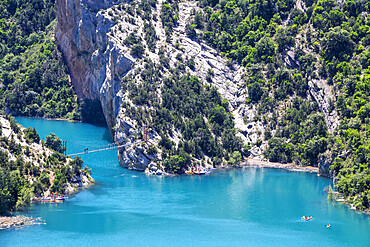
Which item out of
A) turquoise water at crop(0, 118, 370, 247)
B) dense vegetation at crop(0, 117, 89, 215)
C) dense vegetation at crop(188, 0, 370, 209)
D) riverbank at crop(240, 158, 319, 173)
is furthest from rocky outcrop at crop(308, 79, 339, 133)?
dense vegetation at crop(0, 117, 89, 215)

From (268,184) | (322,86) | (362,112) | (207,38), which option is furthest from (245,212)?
(207,38)

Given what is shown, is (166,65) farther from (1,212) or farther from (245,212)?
(1,212)

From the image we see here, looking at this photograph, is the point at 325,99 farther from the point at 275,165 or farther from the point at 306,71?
the point at 275,165

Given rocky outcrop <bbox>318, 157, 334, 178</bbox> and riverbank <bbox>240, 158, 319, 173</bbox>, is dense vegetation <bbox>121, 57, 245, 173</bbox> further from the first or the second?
rocky outcrop <bbox>318, 157, 334, 178</bbox>

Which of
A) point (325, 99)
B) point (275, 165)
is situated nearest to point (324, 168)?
point (275, 165)

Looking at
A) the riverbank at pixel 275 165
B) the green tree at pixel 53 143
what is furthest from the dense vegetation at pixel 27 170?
the riverbank at pixel 275 165
